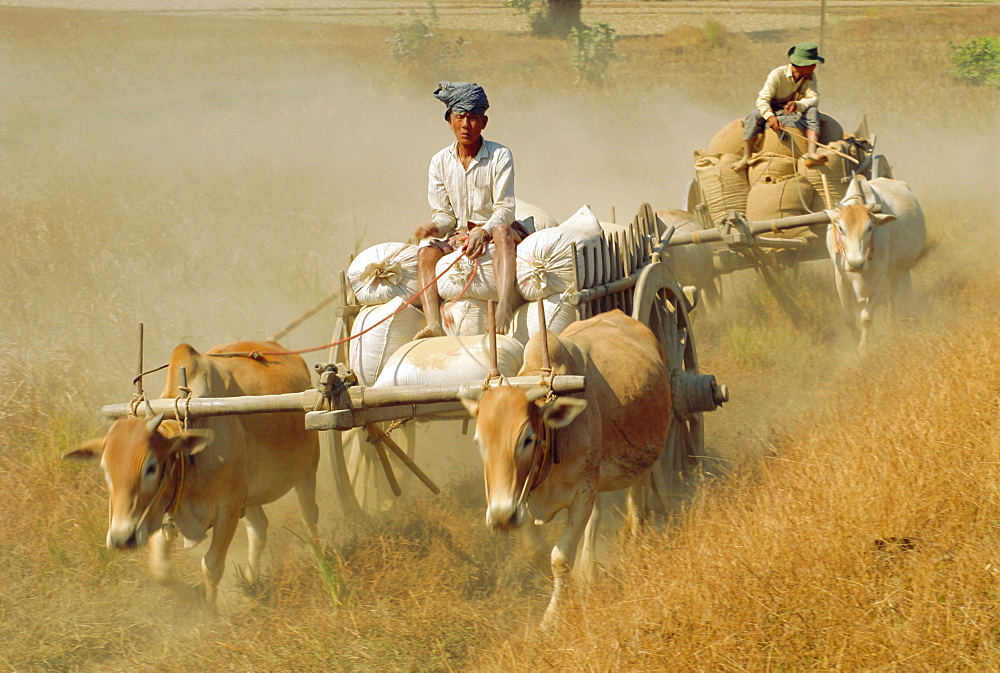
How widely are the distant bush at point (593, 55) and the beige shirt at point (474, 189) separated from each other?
23.0 m

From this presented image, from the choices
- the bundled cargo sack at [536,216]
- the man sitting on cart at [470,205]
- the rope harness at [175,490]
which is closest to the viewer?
the rope harness at [175,490]

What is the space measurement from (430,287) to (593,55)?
79.7 feet

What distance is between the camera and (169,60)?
26.6 metres

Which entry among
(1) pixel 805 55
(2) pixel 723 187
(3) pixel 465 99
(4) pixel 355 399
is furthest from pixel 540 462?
(1) pixel 805 55

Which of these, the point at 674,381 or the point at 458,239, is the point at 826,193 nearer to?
the point at 674,381

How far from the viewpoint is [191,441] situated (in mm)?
5469

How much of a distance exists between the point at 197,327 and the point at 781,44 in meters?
24.6

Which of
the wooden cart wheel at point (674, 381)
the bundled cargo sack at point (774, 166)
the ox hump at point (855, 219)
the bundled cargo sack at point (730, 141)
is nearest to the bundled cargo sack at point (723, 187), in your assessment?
the bundled cargo sack at point (730, 141)

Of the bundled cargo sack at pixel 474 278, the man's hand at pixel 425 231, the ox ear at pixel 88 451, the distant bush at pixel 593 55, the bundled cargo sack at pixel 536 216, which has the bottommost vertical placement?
the ox ear at pixel 88 451

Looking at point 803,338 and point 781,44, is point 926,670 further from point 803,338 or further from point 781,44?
point 781,44

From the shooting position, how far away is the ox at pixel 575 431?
4703 millimetres

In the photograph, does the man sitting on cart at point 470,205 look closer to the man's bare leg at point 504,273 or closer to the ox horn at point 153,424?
the man's bare leg at point 504,273

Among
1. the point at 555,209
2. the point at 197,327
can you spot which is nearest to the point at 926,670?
the point at 197,327

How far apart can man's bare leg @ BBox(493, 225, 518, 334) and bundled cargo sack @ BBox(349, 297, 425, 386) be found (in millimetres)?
575
